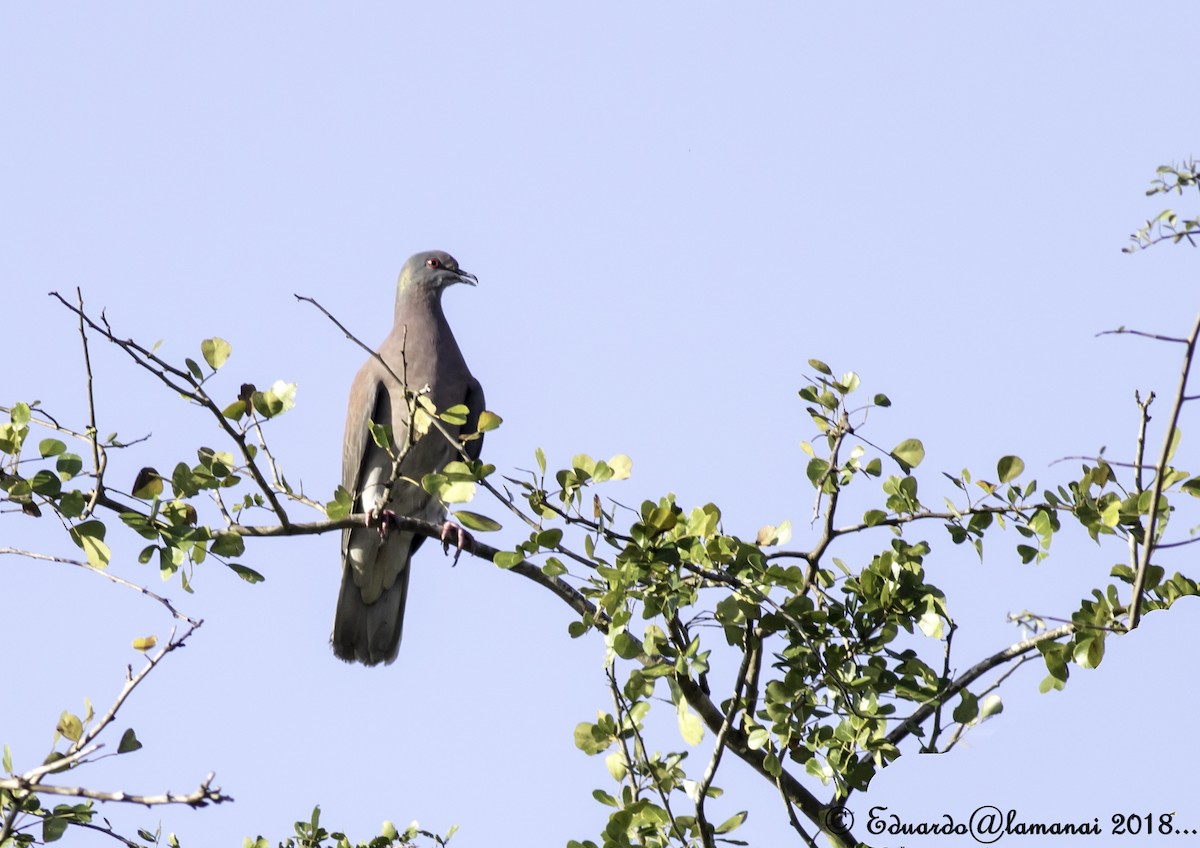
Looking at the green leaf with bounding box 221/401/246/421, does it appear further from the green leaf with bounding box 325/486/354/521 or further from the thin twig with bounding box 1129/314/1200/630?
the thin twig with bounding box 1129/314/1200/630

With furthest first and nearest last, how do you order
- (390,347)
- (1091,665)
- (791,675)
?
→ (390,347) < (791,675) < (1091,665)

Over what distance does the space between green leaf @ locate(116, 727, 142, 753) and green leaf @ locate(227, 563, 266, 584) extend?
0.76 metres

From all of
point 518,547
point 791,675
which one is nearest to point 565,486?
point 518,547

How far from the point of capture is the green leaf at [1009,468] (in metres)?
3.73

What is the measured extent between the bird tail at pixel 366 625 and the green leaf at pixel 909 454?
12.1 feet

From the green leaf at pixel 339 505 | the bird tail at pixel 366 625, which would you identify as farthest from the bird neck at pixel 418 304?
the green leaf at pixel 339 505

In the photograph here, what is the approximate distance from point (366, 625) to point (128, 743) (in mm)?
3717

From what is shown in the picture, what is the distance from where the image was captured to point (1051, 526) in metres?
3.71

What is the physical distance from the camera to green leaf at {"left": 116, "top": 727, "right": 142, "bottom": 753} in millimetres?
3186

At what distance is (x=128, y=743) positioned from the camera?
3195 millimetres

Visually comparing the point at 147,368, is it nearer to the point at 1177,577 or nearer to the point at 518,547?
the point at 518,547

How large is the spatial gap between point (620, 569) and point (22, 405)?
1.61 meters

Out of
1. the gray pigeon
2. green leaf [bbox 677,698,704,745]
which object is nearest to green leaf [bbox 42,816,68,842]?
green leaf [bbox 677,698,704,745]

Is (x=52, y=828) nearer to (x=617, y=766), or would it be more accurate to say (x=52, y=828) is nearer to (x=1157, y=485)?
(x=617, y=766)
